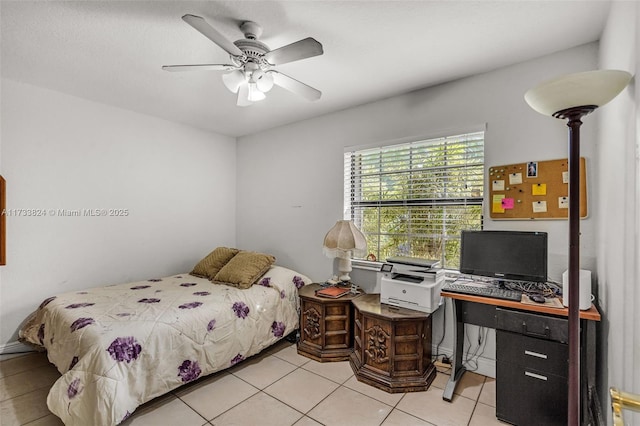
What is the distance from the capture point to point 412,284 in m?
2.38

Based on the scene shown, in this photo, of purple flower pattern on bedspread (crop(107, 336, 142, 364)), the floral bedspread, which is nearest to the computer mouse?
the floral bedspread

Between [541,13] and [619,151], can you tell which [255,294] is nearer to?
[619,151]

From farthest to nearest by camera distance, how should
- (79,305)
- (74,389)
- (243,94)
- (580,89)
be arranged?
(79,305) < (243,94) < (74,389) < (580,89)

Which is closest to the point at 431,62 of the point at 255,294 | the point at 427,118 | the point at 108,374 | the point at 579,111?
the point at 427,118

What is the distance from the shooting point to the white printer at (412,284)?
2.33 m

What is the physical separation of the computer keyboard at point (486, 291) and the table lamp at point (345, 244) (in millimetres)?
1019

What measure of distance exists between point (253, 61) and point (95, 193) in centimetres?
242

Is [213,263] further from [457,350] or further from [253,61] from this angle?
[457,350]

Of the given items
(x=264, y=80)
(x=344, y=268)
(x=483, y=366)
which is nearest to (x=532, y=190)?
(x=483, y=366)

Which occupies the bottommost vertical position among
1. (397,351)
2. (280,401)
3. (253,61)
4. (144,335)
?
(280,401)

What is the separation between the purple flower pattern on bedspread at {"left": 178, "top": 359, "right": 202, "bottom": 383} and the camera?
2.18 meters

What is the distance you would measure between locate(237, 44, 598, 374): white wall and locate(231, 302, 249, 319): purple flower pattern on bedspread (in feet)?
3.47

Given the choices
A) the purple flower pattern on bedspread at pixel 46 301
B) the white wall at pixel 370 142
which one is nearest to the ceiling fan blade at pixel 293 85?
the white wall at pixel 370 142

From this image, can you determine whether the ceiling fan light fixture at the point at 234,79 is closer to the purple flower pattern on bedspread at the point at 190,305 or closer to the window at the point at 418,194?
the window at the point at 418,194
